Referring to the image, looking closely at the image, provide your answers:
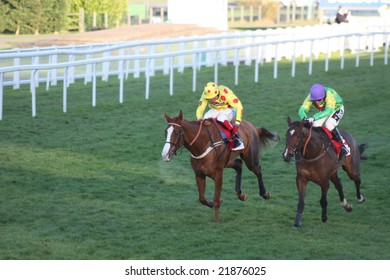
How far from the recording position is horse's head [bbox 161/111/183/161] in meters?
10.5

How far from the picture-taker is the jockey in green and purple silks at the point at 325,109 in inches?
444

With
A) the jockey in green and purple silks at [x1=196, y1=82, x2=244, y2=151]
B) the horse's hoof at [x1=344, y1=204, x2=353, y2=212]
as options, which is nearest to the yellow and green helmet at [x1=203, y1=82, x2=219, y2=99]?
the jockey in green and purple silks at [x1=196, y1=82, x2=244, y2=151]

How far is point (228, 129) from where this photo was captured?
37.7ft

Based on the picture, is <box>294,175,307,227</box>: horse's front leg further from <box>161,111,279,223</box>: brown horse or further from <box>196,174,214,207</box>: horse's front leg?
<box>196,174,214,207</box>: horse's front leg

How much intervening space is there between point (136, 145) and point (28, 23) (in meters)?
31.6

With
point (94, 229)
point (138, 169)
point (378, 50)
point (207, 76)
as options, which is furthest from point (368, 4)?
point (94, 229)

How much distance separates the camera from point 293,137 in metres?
10.6

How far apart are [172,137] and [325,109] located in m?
1.73

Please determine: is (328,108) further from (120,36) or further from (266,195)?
(120,36)

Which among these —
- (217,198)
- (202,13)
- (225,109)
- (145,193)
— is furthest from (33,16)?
(217,198)

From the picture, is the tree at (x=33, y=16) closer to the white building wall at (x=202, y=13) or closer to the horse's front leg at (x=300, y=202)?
the white building wall at (x=202, y=13)

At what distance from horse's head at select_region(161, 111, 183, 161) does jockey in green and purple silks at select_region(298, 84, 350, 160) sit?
1.29 meters

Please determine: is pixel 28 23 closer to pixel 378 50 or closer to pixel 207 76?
pixel 378 50

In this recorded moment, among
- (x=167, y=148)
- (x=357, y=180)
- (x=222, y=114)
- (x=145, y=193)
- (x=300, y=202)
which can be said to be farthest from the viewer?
(x=145, y=193)
